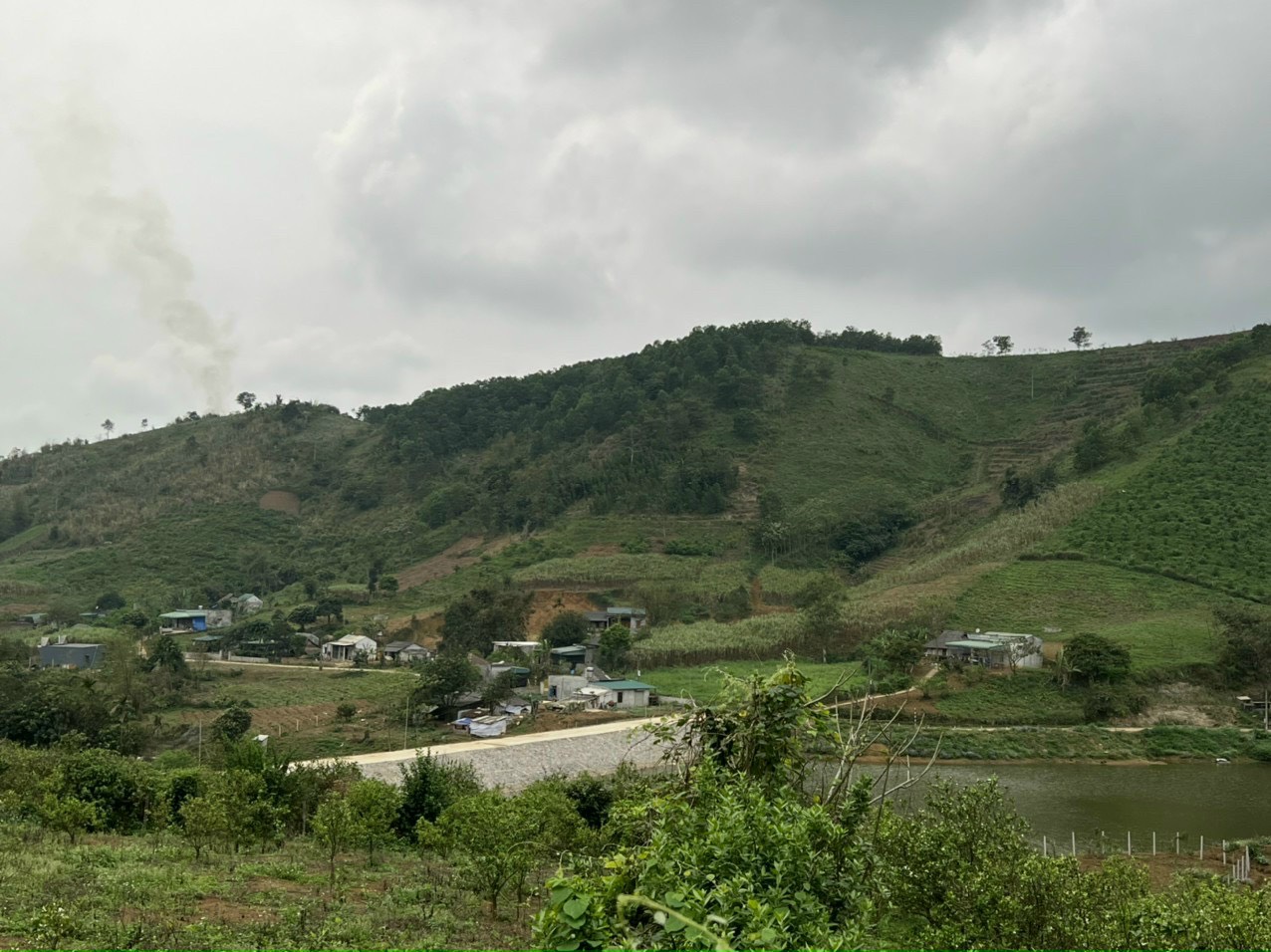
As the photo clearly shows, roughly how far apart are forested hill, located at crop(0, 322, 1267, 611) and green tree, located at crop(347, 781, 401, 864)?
45.8m

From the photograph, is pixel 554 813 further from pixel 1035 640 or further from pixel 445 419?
pixel 445 419

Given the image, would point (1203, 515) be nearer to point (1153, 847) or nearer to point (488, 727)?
point (1153, 847)

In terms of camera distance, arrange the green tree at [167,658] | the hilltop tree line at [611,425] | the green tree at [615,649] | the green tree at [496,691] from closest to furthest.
Answer: the green tree at [496,691]
the green tree at [167,658]
the green tree at [615,649]
the hilltop tree line at [611,425]

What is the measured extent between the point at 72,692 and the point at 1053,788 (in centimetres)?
3388

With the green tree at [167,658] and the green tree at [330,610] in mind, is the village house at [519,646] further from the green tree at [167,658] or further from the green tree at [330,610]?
the green tree at [167,658]

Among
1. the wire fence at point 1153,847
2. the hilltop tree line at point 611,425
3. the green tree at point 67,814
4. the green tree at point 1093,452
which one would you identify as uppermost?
the hilltop tree line at point 611,425

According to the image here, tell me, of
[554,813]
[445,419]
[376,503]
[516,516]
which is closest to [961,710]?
[554,813]

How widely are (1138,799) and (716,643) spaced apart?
21.3 m

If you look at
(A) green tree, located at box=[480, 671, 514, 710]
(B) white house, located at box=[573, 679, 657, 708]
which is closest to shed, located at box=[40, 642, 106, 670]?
(A) green tree, located at box=[480, 671, 514, 710]

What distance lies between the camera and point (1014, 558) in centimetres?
5122

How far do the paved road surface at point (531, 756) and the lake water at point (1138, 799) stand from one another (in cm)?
1039

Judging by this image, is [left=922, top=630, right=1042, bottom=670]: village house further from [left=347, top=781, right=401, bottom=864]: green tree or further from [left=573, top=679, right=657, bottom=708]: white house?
[left=347, top=781, right=401, bottom=864]: green tree

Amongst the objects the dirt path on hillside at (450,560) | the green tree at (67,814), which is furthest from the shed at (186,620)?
the green tree at (67,814)

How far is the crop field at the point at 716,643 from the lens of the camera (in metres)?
45.0
